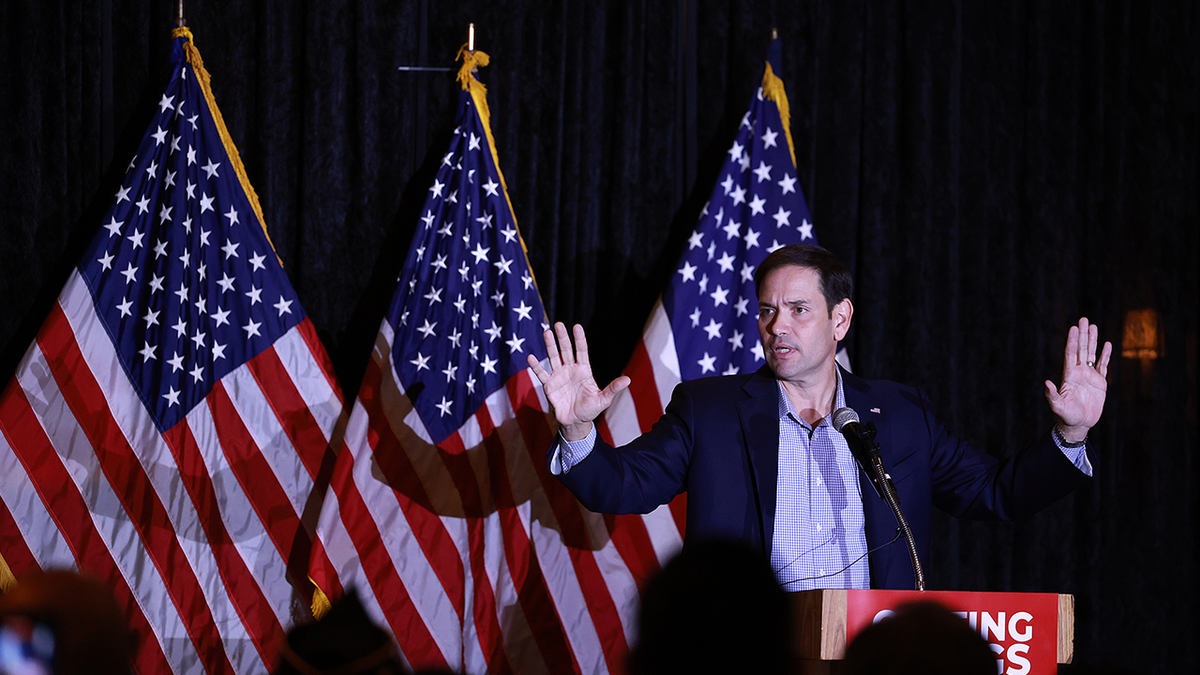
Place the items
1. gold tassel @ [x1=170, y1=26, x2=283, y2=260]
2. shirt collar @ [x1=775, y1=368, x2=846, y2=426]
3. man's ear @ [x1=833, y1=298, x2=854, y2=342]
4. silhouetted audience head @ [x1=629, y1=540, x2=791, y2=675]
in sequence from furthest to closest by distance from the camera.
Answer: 1. gold tassel @ [x1=170, y1=26, x2=283, y2=260]
2. man's ear @ [x1=833, y1=298, x2=854, y2=342]
3. shirt collar @ [x1=775, y1=368, x2=846, y2=426]
4. silhouetted audience head @ [x1=629, y1=540, x2=791, y2=675]

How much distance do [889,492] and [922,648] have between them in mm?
1353

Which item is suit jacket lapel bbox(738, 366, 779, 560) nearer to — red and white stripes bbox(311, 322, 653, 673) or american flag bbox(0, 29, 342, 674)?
red and white stripes bbox(311, 322, 653, 673)

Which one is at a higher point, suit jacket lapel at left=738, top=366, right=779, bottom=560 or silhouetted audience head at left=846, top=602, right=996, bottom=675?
silhouetted audience head at left=846, top=602, right=996, bottom=675

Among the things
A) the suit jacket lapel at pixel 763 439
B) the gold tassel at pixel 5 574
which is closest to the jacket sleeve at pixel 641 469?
the suit jacket lapel at pixel 763 439

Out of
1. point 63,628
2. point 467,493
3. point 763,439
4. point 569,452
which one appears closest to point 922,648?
point 63,628

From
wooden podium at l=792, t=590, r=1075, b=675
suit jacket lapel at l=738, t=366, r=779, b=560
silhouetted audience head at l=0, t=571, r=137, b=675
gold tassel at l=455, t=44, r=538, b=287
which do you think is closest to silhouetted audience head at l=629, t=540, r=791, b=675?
silhouetted audience head at l=0, t=571, r=137, b=675

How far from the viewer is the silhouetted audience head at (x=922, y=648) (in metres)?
0.87

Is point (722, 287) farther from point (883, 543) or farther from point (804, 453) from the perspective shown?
point (883, 543)

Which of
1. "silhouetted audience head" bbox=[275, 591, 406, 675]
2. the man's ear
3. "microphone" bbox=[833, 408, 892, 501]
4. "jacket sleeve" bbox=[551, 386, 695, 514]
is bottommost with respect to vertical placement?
"jacket sleeve" bbox=[551, 386, 695, 514]

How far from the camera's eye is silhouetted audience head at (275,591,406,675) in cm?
90

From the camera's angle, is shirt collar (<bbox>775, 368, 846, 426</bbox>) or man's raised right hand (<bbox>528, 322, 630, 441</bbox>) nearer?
man's raised right hand (<bbox>528, 322, 630, 441</bbox>)

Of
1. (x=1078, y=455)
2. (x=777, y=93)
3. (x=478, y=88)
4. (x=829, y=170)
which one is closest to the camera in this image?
(x=1078, y=455)

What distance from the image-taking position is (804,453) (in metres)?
2.71

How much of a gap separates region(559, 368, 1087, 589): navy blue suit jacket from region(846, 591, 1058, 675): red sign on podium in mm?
575
